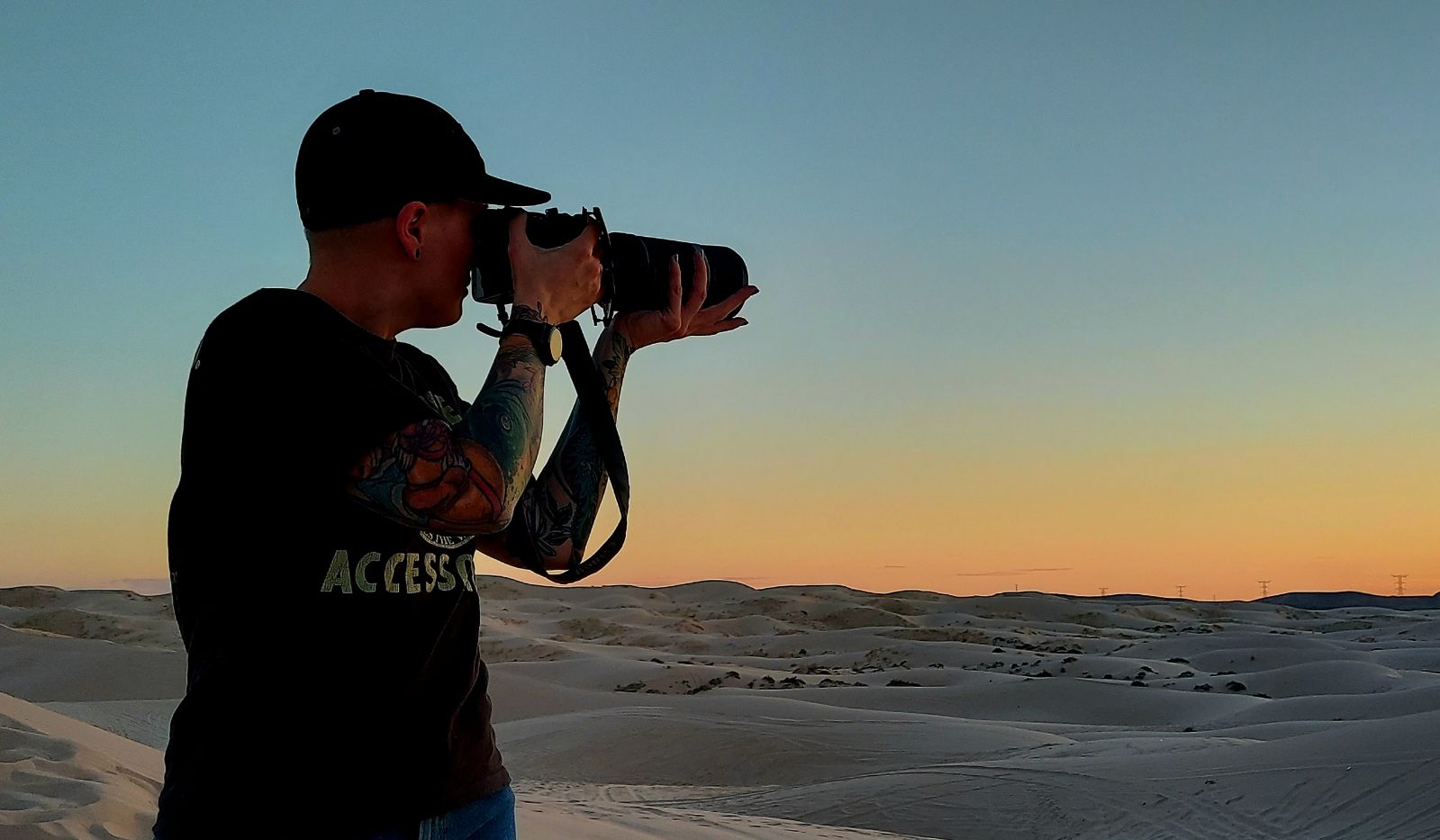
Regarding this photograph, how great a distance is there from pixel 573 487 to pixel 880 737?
37.4 feet

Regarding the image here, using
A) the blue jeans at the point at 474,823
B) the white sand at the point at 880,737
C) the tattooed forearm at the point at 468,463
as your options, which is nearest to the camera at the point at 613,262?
the tattooed forearm at the point at 468,463

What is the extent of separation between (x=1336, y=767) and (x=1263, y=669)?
16.4 meters

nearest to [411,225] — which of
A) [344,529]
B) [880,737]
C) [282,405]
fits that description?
[282,405]

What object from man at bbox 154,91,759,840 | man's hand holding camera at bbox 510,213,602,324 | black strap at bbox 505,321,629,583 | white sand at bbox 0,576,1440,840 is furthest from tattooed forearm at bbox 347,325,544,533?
white sand at bbox 0,576,1440,840

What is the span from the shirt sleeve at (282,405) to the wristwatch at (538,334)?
308 millimetres

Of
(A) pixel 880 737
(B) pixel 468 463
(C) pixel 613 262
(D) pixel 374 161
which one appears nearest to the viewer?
(B) pixel 468 463

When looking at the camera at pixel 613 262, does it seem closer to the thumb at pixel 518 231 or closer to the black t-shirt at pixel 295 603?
the thumb at pixel 518 231

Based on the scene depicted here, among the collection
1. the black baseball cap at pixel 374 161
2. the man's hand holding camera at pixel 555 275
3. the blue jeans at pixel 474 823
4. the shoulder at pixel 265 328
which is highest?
the black baseball cap at pixel 374 161

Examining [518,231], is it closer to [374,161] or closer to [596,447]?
[374,161]

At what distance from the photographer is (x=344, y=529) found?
1.86 metres

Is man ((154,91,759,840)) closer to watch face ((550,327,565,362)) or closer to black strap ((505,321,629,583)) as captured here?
watch face ((550,327,565,362))

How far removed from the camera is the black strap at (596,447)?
232cm

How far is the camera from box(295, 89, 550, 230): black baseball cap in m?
2.03

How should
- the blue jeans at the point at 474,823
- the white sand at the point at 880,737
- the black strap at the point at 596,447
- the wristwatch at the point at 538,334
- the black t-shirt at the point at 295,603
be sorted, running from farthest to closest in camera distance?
the white sand at the point at 880,737, the black strap at the point at 596,447, the wristwatch at the point at 538,334, the blue jeans at the point at 474,823, the black t-shirt at the point at 295,603
